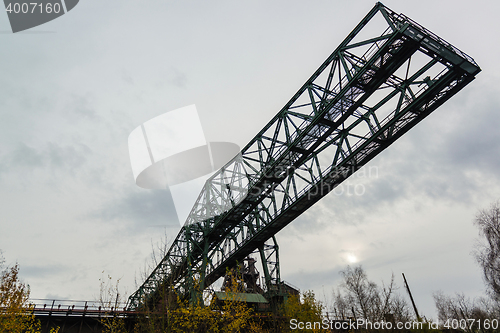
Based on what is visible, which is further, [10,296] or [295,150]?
[10,296]

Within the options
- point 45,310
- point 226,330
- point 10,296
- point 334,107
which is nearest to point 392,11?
point 334,107

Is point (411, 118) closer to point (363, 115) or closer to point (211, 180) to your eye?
point (363, 115)

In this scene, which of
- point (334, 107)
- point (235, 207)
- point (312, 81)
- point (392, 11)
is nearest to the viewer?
point (392, 11)

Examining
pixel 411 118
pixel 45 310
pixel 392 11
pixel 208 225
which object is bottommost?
pixel 45 310

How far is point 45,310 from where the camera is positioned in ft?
60.5

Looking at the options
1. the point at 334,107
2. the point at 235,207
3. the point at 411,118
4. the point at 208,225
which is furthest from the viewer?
the point at 208,225

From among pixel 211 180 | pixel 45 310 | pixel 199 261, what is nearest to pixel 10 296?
pixel 45 310

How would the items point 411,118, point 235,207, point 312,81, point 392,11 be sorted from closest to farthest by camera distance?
point 392,11
point 411,118
point 312,81
point 235,207

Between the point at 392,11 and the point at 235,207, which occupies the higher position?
the point at 392,11

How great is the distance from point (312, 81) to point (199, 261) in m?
17.0

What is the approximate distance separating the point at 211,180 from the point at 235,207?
14.5ft

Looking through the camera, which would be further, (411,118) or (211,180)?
(211,180)

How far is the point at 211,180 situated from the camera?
23.6 metres

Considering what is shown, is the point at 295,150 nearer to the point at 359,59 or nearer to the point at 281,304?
the point at 359,59
